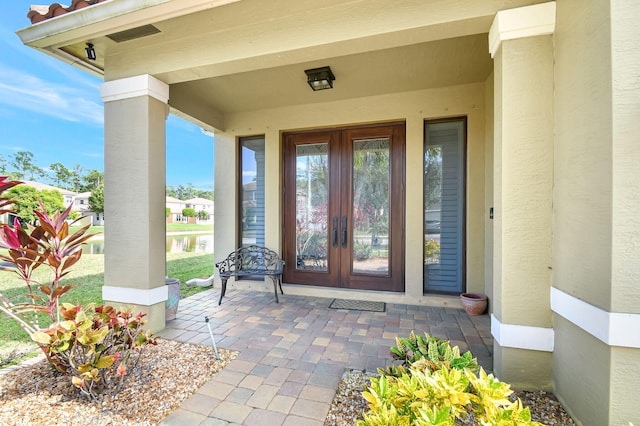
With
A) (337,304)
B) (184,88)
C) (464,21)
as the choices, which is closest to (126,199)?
(184,88)

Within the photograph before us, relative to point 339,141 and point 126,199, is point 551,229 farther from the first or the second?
point 126,199

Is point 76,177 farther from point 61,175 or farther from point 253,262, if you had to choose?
point 253,262

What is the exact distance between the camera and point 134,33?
2.61 meters

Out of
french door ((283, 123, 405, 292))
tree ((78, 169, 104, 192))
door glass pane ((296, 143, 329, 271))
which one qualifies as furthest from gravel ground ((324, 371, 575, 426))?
tree ((78, 169, 104, 192))

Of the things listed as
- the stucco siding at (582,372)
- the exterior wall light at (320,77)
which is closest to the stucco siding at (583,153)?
the stucco siding at (582,372)

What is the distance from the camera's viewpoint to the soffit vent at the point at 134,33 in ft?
8.38

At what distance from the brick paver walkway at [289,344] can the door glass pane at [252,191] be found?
100 centimetres

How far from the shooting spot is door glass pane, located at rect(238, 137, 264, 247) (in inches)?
178

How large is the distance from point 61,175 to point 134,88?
27.2 meters

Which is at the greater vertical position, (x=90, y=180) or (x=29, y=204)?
(x=90, y=180)

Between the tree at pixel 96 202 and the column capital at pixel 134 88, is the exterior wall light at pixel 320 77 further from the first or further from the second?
the tree at pixel 96 202

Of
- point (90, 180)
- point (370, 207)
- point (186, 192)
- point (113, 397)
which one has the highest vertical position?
point (90, 180)

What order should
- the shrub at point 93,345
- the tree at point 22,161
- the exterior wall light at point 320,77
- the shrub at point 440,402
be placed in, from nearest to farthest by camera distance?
the shrub at point 440,402, the shrub at point 93,345, the exterior wall light at point 320,77, the tree at point 22,161

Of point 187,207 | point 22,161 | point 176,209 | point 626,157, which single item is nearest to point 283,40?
point 626,157
